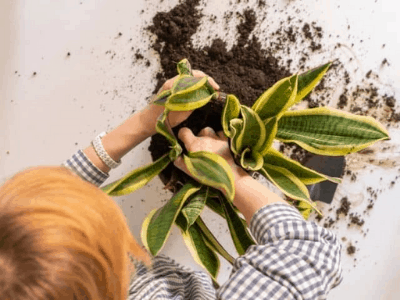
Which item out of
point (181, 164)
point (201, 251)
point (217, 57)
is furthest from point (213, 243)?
point (217, 57)

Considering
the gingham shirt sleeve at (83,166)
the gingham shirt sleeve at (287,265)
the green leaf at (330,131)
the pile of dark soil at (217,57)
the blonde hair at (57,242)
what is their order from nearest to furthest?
the blonde hair at (57,242)
the gingham shirt sleeve at (287,265)
the green leaf at (330,131)
the gingham shirt sleeve at (83,166)
the pile of dark soil at (217,57)

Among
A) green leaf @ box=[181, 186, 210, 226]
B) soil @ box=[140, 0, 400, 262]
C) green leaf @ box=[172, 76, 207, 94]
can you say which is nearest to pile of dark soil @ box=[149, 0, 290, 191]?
soil @ box=[140, 0, 400, 262]

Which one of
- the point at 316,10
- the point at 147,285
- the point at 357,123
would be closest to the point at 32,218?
the point at 147,285

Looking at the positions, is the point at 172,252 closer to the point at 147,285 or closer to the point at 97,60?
the point at 147,285

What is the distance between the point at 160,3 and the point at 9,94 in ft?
1.31

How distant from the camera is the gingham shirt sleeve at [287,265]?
521 millimetres

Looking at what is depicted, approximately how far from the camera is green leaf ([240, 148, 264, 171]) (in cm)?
65

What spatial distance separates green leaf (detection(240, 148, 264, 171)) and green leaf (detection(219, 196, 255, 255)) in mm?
98

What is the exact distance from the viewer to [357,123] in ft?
2.06

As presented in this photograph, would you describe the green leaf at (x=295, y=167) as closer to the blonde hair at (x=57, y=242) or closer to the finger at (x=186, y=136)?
the finger at (x=186, y=136)

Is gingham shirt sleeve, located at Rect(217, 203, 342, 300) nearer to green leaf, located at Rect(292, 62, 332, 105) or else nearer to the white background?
green leaf, located at Rect(292, 62, 332, 105)

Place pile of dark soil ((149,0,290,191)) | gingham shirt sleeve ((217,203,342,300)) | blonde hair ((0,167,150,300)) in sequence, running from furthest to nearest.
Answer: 1. pile of dark soil ((149,0,290,191))
2. gingham shirt sleeve ((217,203,342,300))
3. blonde hair ((0,167,150,300))

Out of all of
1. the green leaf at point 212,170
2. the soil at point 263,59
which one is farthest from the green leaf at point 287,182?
the soil at point 263,59

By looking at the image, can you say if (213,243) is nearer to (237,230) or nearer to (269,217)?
(237,230)
